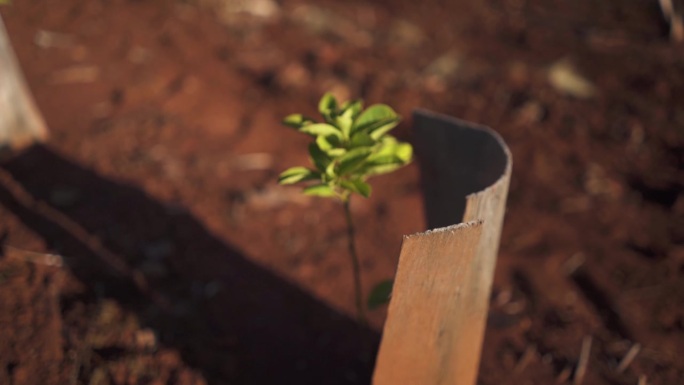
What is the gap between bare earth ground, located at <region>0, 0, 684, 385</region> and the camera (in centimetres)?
239

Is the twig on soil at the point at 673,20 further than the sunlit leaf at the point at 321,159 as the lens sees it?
Yes

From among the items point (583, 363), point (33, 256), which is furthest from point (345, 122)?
point (33, 256)

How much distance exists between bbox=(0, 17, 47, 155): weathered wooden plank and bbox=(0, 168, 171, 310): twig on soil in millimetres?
267

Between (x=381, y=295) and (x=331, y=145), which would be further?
(x=381, y=295)

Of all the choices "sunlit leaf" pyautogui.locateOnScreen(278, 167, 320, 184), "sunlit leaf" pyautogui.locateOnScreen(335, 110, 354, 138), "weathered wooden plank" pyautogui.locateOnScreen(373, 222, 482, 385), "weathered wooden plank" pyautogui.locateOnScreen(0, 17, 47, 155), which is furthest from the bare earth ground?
"sunlit leaf" pyautogui.locateOnScreen(335, 110, 354, 138)

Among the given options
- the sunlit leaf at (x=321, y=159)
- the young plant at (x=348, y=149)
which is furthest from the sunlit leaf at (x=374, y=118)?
the sunlit leaf at (x=321, y=159)

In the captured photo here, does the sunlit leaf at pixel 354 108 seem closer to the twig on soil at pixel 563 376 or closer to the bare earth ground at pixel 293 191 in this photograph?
the bare earth ground at pixel 293 191

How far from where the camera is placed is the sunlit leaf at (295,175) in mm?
1692

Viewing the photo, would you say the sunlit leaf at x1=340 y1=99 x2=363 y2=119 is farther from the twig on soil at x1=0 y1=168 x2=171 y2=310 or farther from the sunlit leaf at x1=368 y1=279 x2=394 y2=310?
the twig on soil at x1=0 y1=168 x2=171 y2=310

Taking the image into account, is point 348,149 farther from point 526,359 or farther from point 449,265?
point 526,359

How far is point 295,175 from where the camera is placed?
5.69 feet

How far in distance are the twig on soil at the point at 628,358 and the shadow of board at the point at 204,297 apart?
0.96 metres

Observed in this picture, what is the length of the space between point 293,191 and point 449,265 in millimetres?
1912

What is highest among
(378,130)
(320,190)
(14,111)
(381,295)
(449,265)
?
(378,130)
